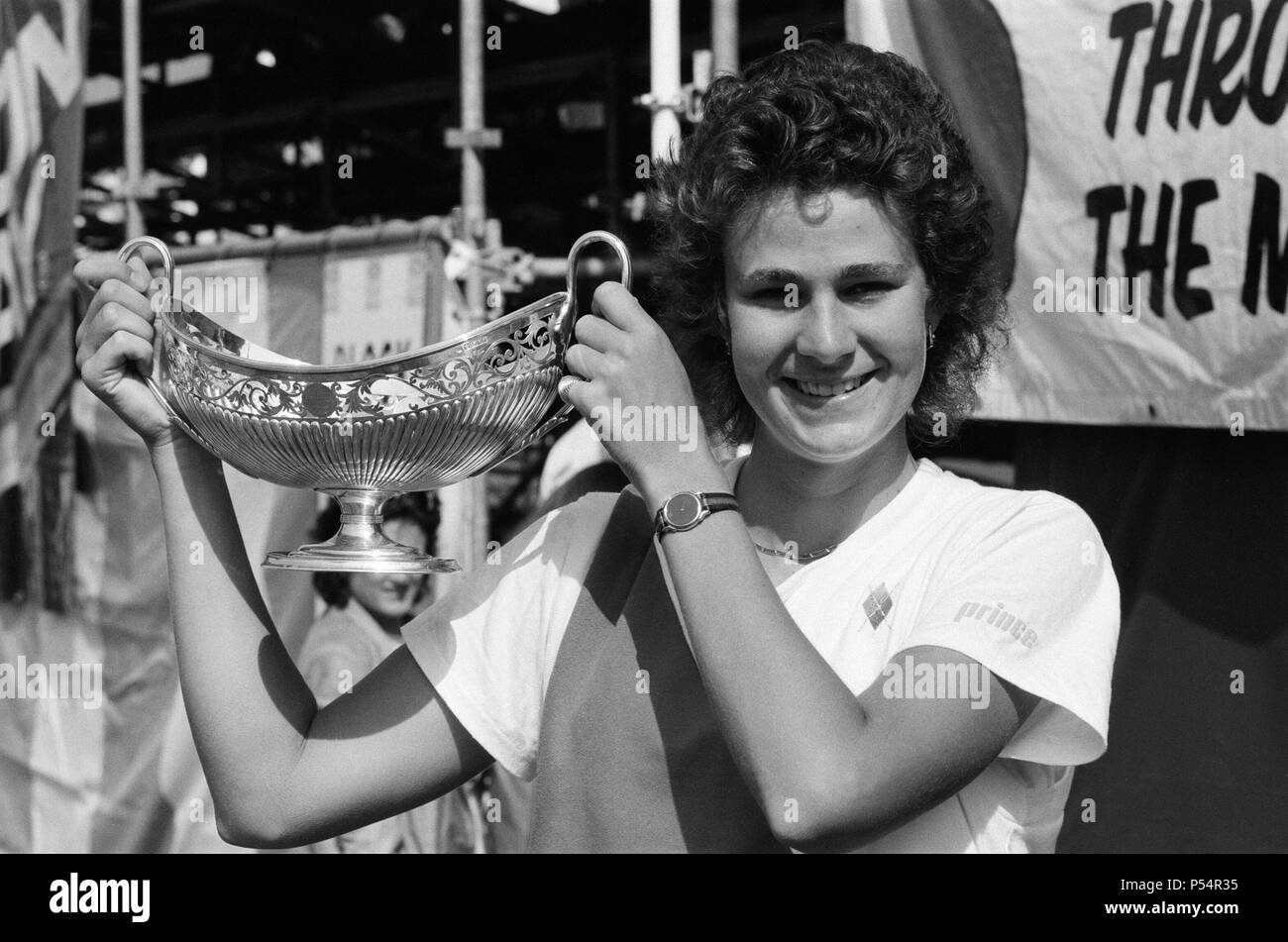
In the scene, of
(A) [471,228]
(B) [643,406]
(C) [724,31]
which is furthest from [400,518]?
(B) [643,406]

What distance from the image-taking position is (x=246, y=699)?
115cm

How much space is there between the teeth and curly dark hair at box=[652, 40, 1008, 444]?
0.14m

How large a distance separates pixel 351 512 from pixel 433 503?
1850 millimetres

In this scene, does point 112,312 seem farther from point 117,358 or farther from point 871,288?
point 871,288

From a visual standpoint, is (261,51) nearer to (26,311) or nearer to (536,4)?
(536,4)

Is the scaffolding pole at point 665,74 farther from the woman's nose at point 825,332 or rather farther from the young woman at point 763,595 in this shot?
the woman's nose at point 825,332

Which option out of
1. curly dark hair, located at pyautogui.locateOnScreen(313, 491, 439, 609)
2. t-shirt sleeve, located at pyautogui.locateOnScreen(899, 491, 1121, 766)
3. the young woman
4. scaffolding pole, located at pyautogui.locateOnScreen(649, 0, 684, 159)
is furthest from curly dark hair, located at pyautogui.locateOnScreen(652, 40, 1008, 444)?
curly dark hair, located at pyautogui.locateOnScreen(313, 491, 439, 609)

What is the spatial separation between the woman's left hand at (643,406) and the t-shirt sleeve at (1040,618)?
23 cm

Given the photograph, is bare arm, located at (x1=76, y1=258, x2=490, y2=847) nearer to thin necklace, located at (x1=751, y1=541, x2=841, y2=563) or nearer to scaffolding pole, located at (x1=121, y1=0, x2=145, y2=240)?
thin necklace, located at (x1=751, y1=541, x2=841, y2=563)

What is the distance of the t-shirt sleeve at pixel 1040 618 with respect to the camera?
98cm

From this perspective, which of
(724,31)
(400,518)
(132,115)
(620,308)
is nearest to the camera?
(620,308)

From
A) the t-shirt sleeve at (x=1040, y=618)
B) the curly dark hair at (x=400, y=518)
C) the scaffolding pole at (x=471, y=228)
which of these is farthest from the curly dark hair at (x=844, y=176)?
the curly dark hair at (x=400, y=518)

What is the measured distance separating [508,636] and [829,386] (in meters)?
0.38

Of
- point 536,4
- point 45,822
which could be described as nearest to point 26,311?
point 45,822
